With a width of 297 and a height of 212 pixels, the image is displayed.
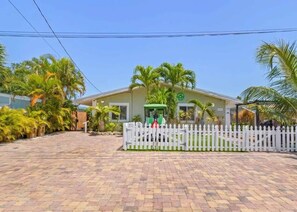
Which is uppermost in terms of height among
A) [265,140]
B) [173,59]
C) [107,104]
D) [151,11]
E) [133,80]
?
[151,11]

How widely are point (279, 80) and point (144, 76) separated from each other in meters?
10.2

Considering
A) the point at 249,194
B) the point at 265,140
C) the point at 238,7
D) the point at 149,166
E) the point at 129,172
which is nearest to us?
the point at 249,194

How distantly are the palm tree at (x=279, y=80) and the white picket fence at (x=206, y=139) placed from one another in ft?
3.40

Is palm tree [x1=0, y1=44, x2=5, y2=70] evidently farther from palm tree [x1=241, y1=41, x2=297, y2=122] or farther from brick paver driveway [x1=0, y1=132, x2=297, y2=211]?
palm tree [x1=241, y1=41, x2=297, y2=122]

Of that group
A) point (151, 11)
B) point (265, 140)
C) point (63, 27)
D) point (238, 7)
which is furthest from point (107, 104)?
point (265, 140)

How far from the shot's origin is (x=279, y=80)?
437 inches

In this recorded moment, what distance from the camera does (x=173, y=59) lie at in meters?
20.5

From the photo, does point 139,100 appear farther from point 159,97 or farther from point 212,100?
point 212,100

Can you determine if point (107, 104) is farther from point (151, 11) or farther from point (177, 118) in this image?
point (151, 11)

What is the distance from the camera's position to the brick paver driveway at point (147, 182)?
4445 mm

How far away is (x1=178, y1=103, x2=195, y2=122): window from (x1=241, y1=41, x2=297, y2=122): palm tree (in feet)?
30.6

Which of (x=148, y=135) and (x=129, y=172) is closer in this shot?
(x=129, y=172)

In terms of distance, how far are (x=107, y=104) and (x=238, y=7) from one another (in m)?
12.0

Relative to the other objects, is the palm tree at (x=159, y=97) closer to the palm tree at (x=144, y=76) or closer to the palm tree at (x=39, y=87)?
the palm tree at (x=144, y=76)
